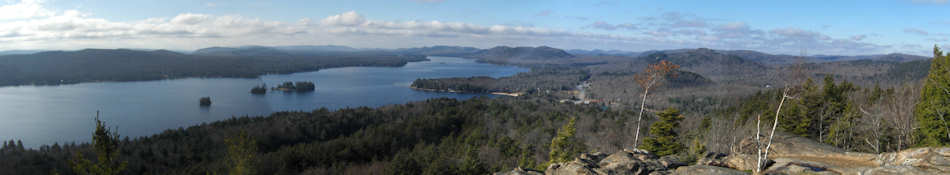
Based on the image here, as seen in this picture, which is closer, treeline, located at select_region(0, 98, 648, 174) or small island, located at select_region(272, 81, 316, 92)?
treeline, located at select_region(0, 98, 648, 174)

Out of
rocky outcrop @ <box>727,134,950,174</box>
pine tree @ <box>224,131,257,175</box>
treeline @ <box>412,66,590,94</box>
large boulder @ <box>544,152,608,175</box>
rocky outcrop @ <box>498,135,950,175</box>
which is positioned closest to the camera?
rocky outcrop @ <box>727,134,950,174</box>

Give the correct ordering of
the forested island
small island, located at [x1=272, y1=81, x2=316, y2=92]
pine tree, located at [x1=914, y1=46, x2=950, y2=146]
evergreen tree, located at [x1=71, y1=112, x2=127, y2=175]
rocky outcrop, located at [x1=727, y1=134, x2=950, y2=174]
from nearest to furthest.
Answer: rocky outcrop, located at [x1=727, y1=134, x2=950, y2=174] < evergreen tree, located at [x1=71, y1=112, x2=127, y2=175] < the forested island < pine tree, located at [x1=914, y1=46, x2=950, y2=146] < small island, located at [x1=272, y1=81, x2=316, y2=92]

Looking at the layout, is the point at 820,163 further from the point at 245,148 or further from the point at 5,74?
the point at 5,74

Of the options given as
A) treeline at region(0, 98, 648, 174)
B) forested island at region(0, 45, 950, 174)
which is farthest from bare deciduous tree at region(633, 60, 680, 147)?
treeline at region(0, 98, 648, 174)

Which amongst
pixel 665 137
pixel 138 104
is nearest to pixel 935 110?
pixel 665 137

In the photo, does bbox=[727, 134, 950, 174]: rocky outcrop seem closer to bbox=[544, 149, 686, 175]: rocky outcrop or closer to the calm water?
bbox=[544, 149, 686, 175]: rocky outcrop

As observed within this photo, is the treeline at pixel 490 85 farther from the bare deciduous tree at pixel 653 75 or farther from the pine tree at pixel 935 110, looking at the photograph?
the bare deciduous tree at pixel 653 75

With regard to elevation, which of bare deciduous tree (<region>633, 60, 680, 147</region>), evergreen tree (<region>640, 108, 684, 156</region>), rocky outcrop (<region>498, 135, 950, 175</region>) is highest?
bare deciduous tree (<region>633, 60, 680, 147</region>)
